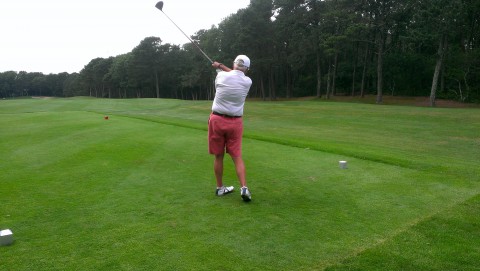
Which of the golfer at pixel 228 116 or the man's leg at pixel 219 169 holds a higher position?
the golfer at pixel 228 116

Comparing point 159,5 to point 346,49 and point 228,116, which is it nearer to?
point 228,116

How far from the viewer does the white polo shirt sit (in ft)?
18.6

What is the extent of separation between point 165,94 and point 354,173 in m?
102

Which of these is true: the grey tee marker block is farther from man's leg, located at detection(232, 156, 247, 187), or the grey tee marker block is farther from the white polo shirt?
the white polo shirt

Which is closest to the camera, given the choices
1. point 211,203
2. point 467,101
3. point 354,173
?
point 211,203

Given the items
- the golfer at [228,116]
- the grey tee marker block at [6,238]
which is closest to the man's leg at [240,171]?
the golfer at [228,116]

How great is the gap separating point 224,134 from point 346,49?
5948 centimetres

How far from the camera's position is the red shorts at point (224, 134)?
5.81 meters

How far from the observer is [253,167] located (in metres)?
7.54

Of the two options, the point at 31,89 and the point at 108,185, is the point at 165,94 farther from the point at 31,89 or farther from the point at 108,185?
the point at 108,185

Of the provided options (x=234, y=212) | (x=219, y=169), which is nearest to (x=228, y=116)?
(x=219, y=169)

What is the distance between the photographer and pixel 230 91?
5695 millimetres

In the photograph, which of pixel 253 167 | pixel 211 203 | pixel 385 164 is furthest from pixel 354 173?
pixel 211 203

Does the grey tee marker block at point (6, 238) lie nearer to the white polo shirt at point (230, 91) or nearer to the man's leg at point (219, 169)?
the man's leg at point (219, 169)
